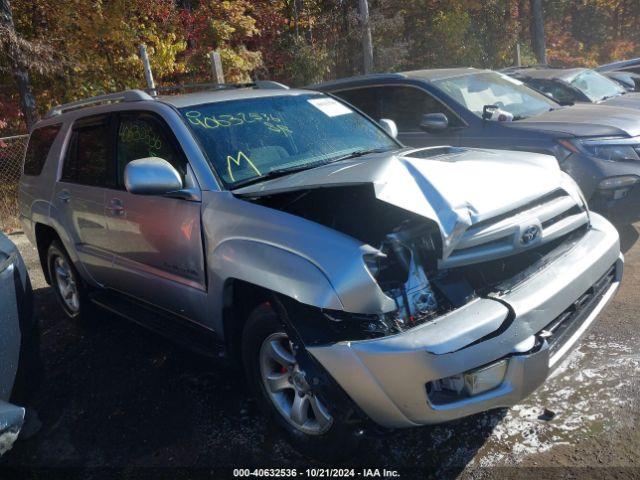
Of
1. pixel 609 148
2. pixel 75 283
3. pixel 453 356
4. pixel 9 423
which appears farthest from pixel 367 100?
pixel 9 423

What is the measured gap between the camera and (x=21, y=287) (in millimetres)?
3248

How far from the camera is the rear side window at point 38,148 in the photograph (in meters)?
4.96

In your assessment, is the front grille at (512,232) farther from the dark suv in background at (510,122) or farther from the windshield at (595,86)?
the windshield at (595,86)

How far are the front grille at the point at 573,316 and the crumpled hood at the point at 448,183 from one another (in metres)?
0.51

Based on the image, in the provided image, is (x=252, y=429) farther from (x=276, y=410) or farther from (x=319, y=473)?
(x=319, y=473)

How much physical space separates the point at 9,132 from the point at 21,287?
9.29 metres

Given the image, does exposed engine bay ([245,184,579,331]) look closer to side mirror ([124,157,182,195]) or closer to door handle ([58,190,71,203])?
side mirror ([124,157,182,195])

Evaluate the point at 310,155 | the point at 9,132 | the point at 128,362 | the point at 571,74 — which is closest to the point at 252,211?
the point at 310,155

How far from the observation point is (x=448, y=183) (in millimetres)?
2730

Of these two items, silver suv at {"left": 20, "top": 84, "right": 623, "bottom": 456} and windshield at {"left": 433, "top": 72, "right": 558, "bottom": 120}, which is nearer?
silver suv at {"left": 20, "top": 84, "right": 623, "bottom": 456}

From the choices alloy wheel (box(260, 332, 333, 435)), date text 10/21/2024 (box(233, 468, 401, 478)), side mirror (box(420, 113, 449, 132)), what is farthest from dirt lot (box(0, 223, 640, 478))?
side mirror (box(420, 113, 449, 132))

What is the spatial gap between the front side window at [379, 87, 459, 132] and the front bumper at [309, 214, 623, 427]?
3.80 metres

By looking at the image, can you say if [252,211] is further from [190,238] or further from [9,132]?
[9,132]

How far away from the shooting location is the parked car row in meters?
2.39
